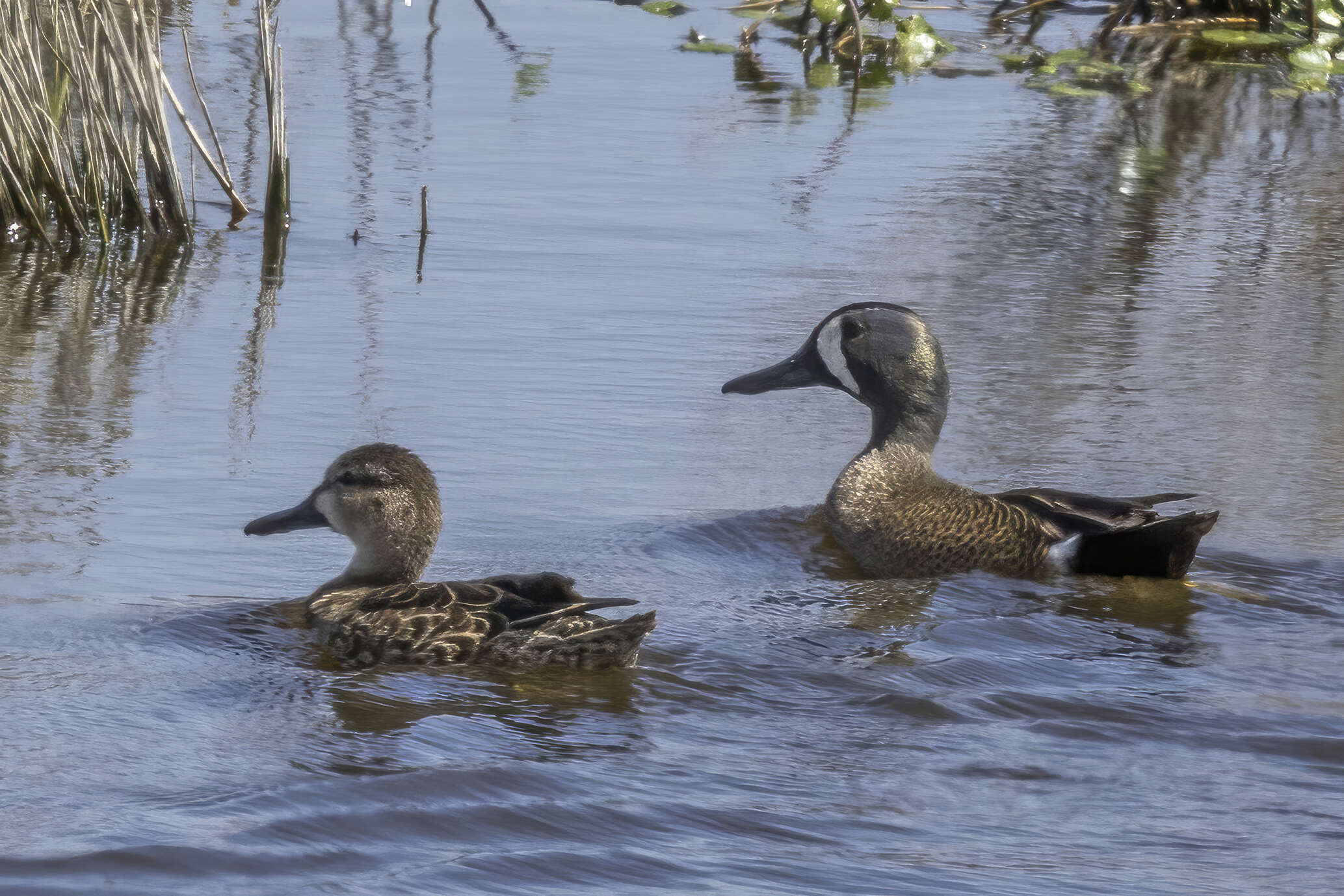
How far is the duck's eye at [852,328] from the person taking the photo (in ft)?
20.8

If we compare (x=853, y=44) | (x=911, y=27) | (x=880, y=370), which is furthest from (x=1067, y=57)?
(x=880, y=370)

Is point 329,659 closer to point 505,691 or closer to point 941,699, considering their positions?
point 505,691

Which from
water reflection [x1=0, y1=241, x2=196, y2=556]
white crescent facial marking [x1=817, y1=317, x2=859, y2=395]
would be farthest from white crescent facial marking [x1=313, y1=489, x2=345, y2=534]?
white crescent facial marking [x1=817, y1=317, x2=859, y2=395]

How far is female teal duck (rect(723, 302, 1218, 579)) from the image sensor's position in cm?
552

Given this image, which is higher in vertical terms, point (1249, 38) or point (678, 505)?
point (1249, 38)

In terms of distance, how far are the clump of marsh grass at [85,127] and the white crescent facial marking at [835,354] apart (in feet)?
11.7

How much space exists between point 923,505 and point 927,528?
0.10m

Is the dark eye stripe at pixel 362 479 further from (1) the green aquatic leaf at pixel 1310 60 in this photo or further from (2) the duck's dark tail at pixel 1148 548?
(1) the green aquatic leaf at pixel 1310 60

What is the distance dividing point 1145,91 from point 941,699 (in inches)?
398

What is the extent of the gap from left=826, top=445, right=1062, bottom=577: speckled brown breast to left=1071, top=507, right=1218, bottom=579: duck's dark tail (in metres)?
0.13

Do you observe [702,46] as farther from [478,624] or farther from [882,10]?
[478,624]

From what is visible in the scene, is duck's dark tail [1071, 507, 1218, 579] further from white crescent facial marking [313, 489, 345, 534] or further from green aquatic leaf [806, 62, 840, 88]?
green aquatic leaf [806, 62, 840, 88]

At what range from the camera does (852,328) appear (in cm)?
636

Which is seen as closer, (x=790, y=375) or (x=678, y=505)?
(x=678, y=505)
